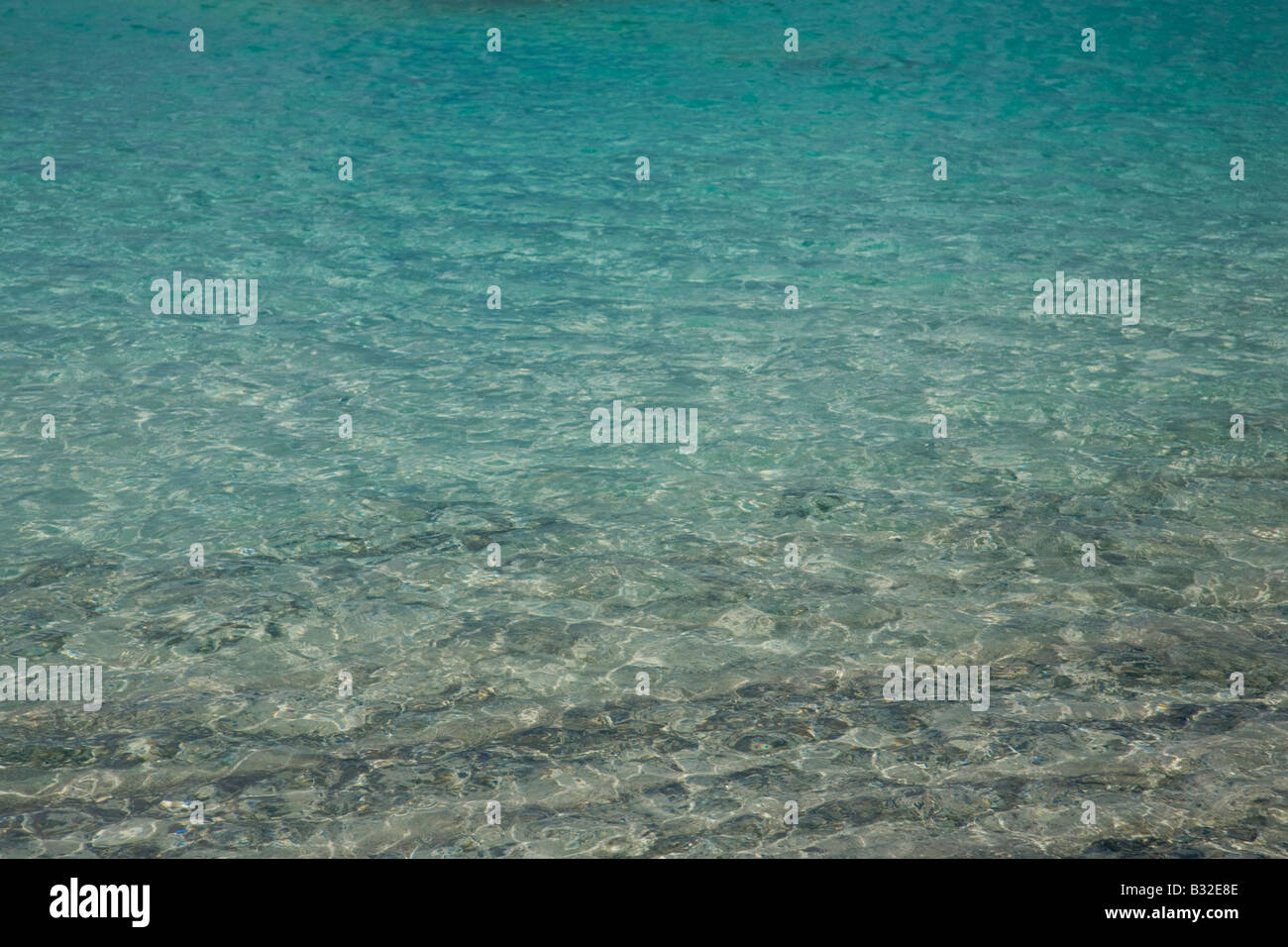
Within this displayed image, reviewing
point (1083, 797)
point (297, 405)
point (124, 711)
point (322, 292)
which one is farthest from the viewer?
point (322, 292)

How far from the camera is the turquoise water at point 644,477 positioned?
5.11 metres

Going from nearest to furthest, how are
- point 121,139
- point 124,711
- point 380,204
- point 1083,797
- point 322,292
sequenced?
point 1083,797, point 124,711, point 322,292, point 380,204, point 121,139

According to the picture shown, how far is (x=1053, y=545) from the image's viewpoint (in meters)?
6.87

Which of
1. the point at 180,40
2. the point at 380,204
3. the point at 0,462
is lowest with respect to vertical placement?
the point at 0,462

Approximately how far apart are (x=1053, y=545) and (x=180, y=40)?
17391mm

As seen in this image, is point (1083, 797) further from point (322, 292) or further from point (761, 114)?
point (761, 114)

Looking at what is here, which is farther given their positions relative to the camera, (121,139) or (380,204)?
(121,139)

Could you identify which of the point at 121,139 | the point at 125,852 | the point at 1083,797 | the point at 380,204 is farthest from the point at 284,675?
the point at 121,139

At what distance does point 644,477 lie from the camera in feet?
25.8

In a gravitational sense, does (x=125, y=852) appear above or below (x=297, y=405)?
below

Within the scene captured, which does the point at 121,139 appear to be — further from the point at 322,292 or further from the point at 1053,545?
the point at 1053,545

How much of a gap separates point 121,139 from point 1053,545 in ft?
39.9

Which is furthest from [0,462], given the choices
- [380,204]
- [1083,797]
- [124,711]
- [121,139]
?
[121,139]

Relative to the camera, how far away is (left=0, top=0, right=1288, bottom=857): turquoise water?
5.11 m
